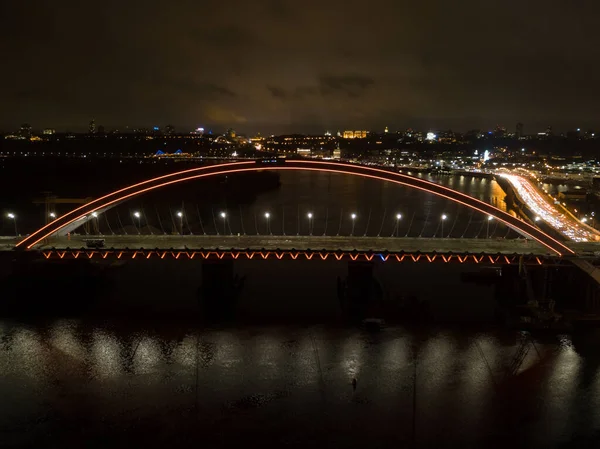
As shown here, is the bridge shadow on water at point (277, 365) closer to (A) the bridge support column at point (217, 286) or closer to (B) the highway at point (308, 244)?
(A) the bridge support column at point (217, 286)

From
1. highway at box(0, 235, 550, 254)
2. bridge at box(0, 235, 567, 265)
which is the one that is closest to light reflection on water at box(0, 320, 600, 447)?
bridge at box(0, 235, 567, 265)

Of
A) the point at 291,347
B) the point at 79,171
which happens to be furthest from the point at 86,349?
the point at 79,171

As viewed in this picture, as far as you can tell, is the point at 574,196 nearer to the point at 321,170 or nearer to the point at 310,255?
the point at 321,170

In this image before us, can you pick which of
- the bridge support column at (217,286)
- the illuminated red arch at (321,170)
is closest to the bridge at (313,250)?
the illuminated red arch at (321,170)

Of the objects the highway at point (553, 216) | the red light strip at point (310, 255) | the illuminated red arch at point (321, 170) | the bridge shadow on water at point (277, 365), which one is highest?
the illuminated red arch at point (321, 170)

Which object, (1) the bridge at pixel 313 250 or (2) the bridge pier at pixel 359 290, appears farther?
(2) the bridge pier at pixel 359 290

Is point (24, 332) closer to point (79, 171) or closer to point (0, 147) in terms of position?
point (79, 171)
